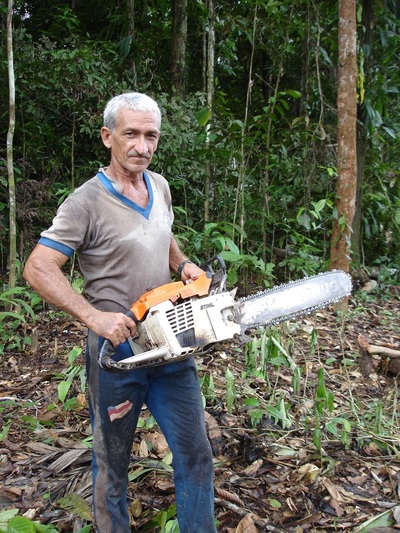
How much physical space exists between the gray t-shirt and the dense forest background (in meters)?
2.46

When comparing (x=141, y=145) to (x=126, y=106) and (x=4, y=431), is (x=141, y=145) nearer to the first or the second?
(x=126, y=106)

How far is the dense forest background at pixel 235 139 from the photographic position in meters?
4.82

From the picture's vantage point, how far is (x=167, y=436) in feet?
5.84

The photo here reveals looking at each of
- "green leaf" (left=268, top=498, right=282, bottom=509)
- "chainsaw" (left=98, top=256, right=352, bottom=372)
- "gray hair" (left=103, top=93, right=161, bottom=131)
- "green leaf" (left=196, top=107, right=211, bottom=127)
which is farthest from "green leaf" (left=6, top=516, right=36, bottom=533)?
"green leaf" (left=196, top=107, right=211, bottom=127)

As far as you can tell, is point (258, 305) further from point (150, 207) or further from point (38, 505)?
point (38, 505)

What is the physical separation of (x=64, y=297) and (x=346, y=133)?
11.7 feet

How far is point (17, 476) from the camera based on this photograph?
2.38 metres

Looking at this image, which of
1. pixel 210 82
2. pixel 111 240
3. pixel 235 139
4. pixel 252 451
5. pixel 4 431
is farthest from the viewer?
pixel 210 82

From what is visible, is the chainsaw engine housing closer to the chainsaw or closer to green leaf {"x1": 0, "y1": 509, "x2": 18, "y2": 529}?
the chainsaw

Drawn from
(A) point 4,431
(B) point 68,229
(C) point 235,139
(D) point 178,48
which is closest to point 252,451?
(A) point 4,431

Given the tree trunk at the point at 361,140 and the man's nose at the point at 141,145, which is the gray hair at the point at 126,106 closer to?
Result: the man's nose at the point at 141,145

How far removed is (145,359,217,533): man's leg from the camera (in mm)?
1754

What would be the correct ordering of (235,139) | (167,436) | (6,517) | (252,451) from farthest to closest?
(235,139) → (252,451) → (6,517) → (167,436)

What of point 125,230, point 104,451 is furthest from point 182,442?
point 125,230
